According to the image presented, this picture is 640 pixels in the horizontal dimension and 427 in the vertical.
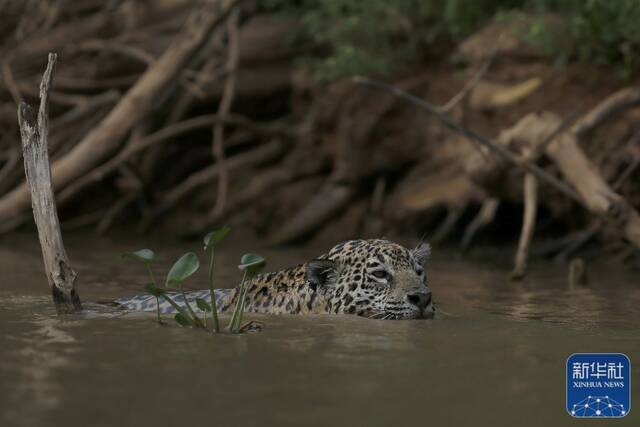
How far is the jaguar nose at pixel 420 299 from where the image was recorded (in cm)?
697

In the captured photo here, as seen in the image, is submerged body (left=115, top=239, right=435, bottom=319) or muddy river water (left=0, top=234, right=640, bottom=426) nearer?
muddy river water (left=0, top=234, right=640, bottom=426)

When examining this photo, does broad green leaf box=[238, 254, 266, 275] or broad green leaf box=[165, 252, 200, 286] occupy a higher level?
broad green leaf box=[238, 254, 266, 275]

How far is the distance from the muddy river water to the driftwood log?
19cm

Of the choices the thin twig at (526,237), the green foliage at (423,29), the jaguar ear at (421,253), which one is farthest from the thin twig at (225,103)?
the jaguar ear at (421,253)

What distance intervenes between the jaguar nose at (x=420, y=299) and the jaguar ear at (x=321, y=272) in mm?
651

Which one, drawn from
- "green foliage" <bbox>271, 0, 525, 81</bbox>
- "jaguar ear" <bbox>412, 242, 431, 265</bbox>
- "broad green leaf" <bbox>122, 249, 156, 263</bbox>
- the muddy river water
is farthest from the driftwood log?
"green foliage" <bbox>271, 0, 525, 81</bbox>

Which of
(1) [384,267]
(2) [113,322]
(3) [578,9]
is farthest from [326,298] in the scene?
(3) [578,9]

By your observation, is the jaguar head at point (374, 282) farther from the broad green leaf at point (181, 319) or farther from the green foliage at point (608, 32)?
the green foliage at point (608, 32)

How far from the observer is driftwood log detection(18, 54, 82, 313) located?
271 inches

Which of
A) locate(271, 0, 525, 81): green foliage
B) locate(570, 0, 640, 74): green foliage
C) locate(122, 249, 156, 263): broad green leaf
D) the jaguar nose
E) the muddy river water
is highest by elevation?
locate(271, 0, 525, 81): green foliage

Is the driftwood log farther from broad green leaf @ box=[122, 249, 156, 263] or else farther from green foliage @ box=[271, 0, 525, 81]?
green foliage @ box=[271, 0, 525, 81]

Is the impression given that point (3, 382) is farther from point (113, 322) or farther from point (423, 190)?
point (423, 190)

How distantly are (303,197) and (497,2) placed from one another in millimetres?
4107

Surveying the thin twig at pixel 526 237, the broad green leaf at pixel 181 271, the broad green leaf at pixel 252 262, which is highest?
the thin twig at pixel 526 237
